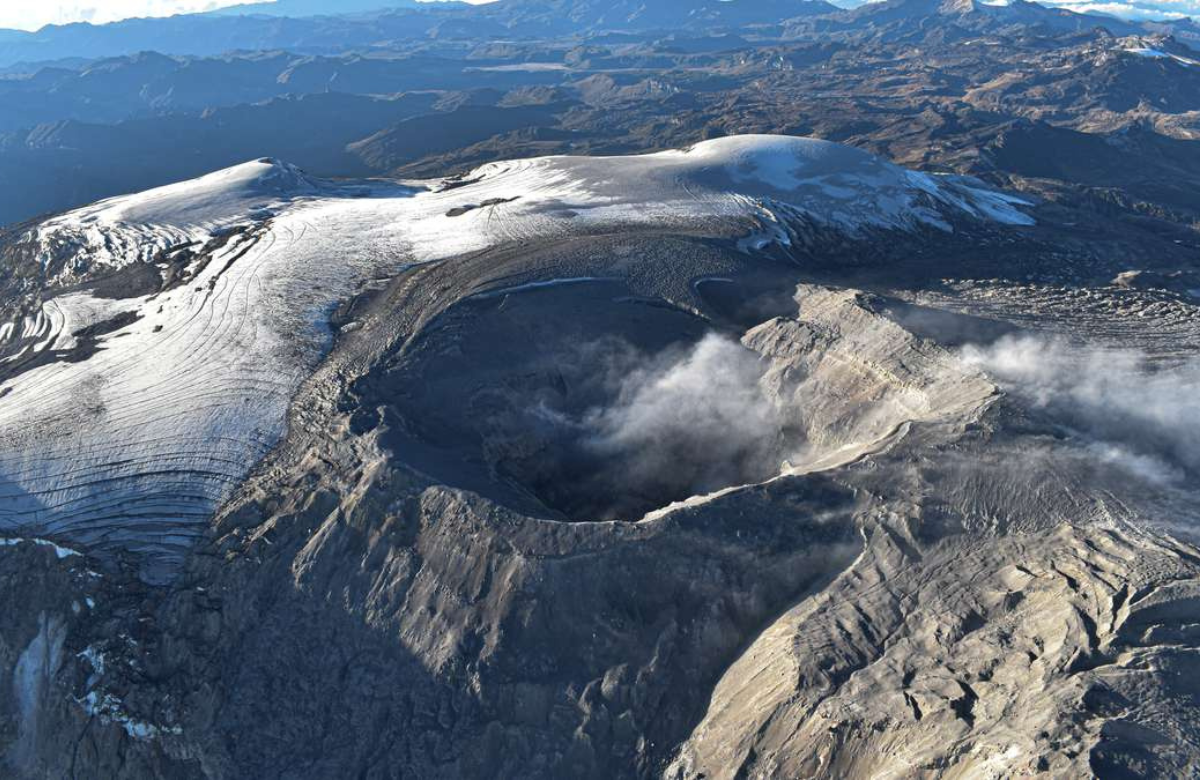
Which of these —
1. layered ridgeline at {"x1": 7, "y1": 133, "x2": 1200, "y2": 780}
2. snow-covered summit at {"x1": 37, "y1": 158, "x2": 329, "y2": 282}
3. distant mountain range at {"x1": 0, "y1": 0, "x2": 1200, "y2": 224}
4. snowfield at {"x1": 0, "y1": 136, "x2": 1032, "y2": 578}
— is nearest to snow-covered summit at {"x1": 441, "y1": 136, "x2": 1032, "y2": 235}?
snowfield at {"x1": 0, "y1": 136, "x2": 1032, "y2": 578}

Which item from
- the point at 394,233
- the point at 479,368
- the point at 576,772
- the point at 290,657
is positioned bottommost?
the point at 576,772

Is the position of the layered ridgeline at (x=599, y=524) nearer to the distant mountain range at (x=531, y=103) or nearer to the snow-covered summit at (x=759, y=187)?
the snow-covered summit at (x=759, y=187)

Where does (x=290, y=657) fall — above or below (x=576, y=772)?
above

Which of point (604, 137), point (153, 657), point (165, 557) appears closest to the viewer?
point (153, 657)

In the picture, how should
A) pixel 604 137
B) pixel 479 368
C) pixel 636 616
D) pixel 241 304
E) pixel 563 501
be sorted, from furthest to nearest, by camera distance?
pixel 604 137 < pixel 241 304 < pixel 479 368 < pixel 563 501 < pixel 636 616

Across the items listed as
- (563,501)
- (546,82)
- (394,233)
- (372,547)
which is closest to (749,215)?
(394,233)

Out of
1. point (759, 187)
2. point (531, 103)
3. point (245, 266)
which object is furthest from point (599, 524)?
point (531, 103)

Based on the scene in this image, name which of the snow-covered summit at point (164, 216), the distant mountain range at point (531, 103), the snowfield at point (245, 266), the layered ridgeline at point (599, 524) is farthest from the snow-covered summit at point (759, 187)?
the distant mountain range at point (531, 103)

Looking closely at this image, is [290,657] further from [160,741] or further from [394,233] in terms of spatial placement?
[394,233]

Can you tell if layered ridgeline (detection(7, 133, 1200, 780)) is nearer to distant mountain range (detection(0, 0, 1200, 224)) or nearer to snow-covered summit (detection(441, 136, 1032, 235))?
snow-covered summit (detection(441, 136, 1032, 235))
